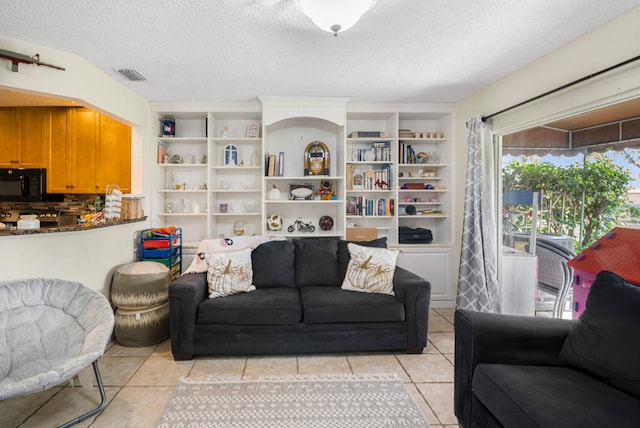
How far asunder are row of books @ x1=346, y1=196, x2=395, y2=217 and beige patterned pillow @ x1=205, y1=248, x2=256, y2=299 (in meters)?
1.64

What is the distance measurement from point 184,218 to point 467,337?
361 centimetres

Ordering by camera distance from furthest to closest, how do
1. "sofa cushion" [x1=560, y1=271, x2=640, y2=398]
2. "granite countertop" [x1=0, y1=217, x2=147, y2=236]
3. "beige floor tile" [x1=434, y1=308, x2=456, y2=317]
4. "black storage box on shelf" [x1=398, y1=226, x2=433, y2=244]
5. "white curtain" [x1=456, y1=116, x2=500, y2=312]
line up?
1. "black storage box on shelf" [x1=398, y1=226, x2=433, y2=244]
2. "beige floor tile" [x1=434, y1=308, x2=456, y2=317]
3. "white curtain" [x1=456, y1=116, x2=500, y2=312]
4. "granite countertop" [x1=0, y1=217, x2=147, y2=236]
5. "sofa cushion" [x1=560, y1=271, x2=640, y2=398]

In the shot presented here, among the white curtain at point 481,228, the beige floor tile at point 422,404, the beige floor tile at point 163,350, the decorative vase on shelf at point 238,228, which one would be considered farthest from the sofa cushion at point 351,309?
the decorative vase on shelf at point 238,228

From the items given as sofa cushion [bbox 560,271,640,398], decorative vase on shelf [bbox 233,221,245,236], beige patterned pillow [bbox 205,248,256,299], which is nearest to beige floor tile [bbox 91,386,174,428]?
beige patterned pillow [bbox 205,248,256,299]

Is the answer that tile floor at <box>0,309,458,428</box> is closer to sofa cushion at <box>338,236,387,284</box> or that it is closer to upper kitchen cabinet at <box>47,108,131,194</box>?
sofa cushion at <box>338,236,387,284</box>

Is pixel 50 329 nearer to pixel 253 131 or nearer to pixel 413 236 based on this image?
pixel 253 131

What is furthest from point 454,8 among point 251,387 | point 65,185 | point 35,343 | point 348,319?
point 65,185

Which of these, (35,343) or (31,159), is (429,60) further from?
(31,159)

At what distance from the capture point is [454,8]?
2016mm

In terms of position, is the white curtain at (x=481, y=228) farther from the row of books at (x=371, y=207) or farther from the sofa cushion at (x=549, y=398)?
the sofa cushion at (x=549, y=398)

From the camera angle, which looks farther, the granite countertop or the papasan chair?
the granite countertop

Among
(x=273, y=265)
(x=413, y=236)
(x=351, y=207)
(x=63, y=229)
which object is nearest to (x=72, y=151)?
(x=63, y=229)

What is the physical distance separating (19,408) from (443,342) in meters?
3.12

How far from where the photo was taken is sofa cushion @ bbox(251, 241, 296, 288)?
311cm
